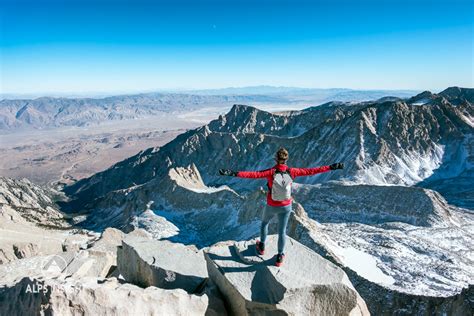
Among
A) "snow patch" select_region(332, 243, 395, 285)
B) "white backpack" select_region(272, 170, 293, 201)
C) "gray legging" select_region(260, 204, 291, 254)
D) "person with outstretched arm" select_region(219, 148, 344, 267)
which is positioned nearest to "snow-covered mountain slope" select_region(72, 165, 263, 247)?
"snow patch" select_region(332, 243, 395, 285)

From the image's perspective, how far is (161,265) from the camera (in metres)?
11.3

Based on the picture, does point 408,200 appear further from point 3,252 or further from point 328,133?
point 3,252

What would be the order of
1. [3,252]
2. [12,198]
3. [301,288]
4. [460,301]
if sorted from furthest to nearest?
[12,198] → [3,252] → [460,301] → [301,288]

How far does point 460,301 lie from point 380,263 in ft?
41.9

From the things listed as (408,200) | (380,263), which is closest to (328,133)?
(408,200)

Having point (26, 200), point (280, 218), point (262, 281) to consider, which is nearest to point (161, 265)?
point (262, 281)

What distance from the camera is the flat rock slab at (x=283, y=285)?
913cm

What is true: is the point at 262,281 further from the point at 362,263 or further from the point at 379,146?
the point at 379,146

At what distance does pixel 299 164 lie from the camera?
9194 centimetres

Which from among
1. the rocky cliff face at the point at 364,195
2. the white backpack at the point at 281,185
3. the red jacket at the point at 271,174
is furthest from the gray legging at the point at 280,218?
the rocky cliff face at the point at 364,195

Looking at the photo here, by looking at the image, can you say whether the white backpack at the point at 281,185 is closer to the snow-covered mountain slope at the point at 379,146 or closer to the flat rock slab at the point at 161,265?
the flat rock slab at the point at 161,265

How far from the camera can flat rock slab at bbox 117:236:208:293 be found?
436 inches

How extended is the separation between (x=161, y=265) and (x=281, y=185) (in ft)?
14.8

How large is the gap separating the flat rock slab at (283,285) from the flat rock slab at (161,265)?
1.02m
